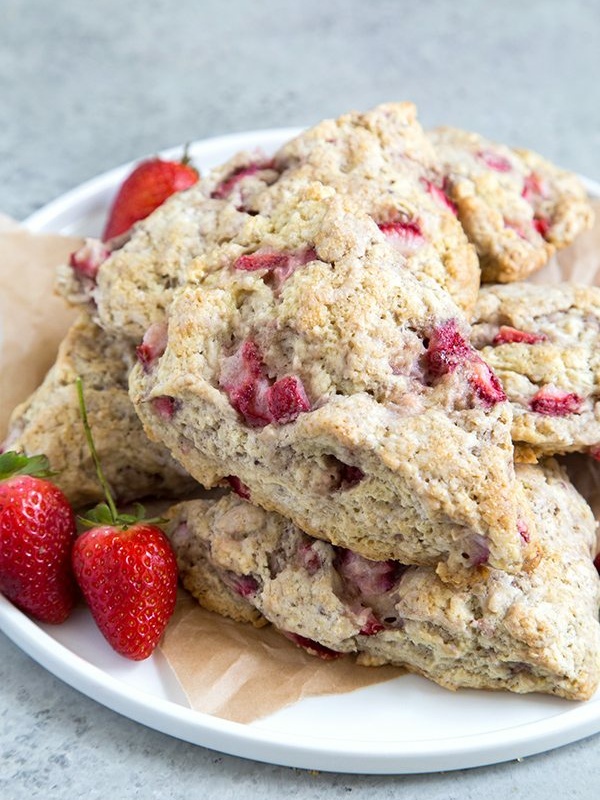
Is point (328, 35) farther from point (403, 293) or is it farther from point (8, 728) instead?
point (8, 728)

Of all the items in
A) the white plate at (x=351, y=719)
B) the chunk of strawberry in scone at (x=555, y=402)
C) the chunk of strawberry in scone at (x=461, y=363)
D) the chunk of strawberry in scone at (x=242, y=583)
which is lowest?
the white plate at (x=351, y=719)

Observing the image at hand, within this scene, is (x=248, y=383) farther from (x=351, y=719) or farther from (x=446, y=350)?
(x=351, y=719)

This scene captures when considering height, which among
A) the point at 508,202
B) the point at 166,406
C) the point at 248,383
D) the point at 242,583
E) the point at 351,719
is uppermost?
the point at 508,202

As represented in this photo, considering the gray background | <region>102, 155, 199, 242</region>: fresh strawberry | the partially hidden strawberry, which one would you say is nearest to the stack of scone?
the partially hidden strawberry

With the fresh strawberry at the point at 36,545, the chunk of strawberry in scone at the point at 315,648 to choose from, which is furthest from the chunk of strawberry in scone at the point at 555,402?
the fresh strawberry at the point at 36,545

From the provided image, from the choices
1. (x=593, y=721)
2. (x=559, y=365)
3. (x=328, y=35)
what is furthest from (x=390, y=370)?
(x=328, y=35)

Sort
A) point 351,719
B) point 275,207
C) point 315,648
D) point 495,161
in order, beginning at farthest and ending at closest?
point 495,161 → point 275,207 → point 315,648 → point 351,719

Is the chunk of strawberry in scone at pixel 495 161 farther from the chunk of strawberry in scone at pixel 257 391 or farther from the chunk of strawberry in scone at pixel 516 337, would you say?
the chunk of strawberry in scone at pixel 257 391

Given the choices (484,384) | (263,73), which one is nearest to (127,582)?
(484,384)

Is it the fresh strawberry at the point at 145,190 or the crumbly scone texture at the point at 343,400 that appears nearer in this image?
the crumbly scone texture at the point at 343,400
